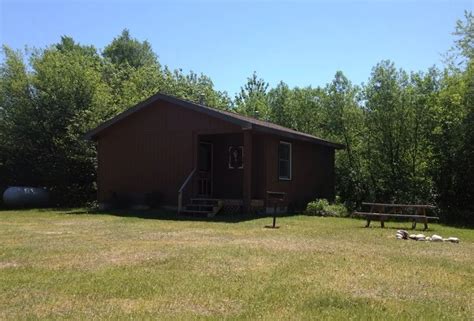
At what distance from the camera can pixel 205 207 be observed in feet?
55.0

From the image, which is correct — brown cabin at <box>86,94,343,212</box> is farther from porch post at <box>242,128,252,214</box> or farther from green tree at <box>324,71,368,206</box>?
green tree at <box>324,71,368,206</box>

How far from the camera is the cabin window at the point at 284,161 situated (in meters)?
18.5

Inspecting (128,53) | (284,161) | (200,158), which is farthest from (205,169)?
(128,53)

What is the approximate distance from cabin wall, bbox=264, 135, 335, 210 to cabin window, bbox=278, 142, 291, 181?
0.60 feet

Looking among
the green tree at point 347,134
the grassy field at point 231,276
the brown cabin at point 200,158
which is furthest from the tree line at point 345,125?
the grassy field at point 231,276

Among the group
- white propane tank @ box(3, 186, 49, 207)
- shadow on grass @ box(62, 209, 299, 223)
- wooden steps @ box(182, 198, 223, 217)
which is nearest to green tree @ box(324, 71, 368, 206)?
shadow on grass @ box(62, 209, 299, 223)

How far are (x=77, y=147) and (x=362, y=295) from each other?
20.2 meters

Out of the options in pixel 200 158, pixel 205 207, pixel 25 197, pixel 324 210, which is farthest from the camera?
pixel 25 197

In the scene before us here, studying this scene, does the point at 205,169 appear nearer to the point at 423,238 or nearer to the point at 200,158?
the point at 200,158

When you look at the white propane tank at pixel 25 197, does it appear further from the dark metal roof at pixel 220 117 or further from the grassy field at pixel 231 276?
the grassy field at pixel 231 276

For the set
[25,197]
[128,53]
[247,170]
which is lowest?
[25,197]

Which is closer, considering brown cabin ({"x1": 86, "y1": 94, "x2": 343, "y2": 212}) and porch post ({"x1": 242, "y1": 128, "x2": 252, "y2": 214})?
porch post ({"x1": 242, "y1": 128, "x2": 252, "y2": 214})

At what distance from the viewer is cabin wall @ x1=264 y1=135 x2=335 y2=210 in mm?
17781

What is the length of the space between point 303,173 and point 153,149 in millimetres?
5712
